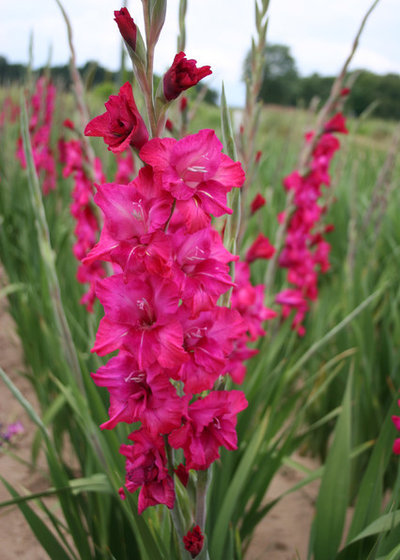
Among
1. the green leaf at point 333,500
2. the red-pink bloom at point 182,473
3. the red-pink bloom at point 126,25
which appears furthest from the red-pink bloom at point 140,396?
the green leaf at point 333,500

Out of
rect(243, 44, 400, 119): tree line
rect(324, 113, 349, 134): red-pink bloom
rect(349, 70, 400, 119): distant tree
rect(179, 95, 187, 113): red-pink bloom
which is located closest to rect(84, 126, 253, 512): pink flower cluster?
rect(179, 95, 187, 113): red-pink bloom

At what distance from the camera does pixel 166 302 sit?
50 cm

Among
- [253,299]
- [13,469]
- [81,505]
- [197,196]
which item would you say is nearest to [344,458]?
[253,299]

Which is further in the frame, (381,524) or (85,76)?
(85,76)

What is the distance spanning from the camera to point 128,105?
0.50 m

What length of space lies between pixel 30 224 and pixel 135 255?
169 centimetres

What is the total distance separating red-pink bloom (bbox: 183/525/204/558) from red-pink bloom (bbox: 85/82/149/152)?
0.45m

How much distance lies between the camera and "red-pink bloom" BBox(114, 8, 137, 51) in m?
0.48

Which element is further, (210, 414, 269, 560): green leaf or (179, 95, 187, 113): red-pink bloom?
(179, 95, 187, 113): red-pink bloom

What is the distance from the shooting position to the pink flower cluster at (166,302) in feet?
1.61

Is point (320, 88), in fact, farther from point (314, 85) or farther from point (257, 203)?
point (257, 203)

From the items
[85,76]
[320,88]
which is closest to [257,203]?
[85,76]

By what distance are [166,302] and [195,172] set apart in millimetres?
140

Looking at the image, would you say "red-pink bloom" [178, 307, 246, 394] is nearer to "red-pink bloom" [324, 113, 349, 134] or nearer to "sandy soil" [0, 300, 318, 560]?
"sandy soil" [0, 300, 318, 560]
